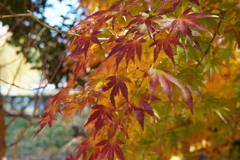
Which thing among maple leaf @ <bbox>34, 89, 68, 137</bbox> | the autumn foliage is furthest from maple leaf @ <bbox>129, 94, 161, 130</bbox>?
maple leaf @ <bbox>34, 89, 68, 137</bbox>

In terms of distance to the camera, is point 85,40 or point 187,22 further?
point 85,40

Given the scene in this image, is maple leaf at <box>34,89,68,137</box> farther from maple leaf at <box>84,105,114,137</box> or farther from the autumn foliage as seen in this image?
maple leaf at <box>84,105,114,137</box>

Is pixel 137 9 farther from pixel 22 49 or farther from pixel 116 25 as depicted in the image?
pixel 22 49

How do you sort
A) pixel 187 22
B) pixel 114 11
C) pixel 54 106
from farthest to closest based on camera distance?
pixel 54 106
pixel 114 11
pixel 187 22

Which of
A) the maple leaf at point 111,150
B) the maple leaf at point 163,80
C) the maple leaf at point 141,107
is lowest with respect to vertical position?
the maple leaf at point 111,150

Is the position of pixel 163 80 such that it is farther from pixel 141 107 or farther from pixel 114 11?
pixel 114 11

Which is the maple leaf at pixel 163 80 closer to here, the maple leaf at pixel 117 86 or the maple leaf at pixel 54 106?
the maple leaf at pixel 117 86

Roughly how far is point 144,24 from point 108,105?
0.25 m

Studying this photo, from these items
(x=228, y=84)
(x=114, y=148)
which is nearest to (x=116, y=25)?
(x=114, y=148)

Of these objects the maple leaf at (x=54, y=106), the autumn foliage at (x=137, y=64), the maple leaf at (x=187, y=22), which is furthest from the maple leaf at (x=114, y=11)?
the maple leaf at (x=54, y=106)

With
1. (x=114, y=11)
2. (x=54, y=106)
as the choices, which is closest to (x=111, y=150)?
(x=54, y=106)

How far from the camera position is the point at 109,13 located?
2.37ft

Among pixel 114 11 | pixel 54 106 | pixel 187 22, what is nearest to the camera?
pixel 187 22

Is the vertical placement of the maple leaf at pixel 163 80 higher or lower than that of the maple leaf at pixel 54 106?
lower
